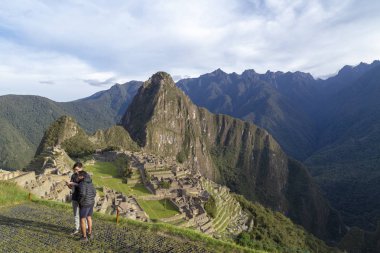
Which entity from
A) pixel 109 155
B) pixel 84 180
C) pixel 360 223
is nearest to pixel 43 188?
pixel 84 180

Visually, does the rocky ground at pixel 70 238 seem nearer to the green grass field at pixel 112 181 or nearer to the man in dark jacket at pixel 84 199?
the man in dark jacket at pixel 84 199

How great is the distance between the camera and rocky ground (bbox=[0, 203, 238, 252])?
11.2m

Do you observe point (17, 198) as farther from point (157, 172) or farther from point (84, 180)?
point (157, 172)

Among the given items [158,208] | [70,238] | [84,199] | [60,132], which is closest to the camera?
[84,199]

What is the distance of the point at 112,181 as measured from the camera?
1882 inches

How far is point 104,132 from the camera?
146 meters

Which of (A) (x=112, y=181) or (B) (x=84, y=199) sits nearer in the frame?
(B) (x=84, y=199)

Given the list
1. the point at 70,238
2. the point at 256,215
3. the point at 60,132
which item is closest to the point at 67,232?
the point at 70,238

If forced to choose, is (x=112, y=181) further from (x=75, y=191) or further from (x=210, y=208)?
(x=75, y=191)

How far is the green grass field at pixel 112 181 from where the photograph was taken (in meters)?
45.0

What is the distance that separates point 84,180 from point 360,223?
7634 inches

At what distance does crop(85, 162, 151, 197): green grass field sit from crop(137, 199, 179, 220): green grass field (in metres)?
2.17

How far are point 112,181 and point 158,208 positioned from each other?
28.4ft

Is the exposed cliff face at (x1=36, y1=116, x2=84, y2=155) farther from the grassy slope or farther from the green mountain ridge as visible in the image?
the grassy slope
